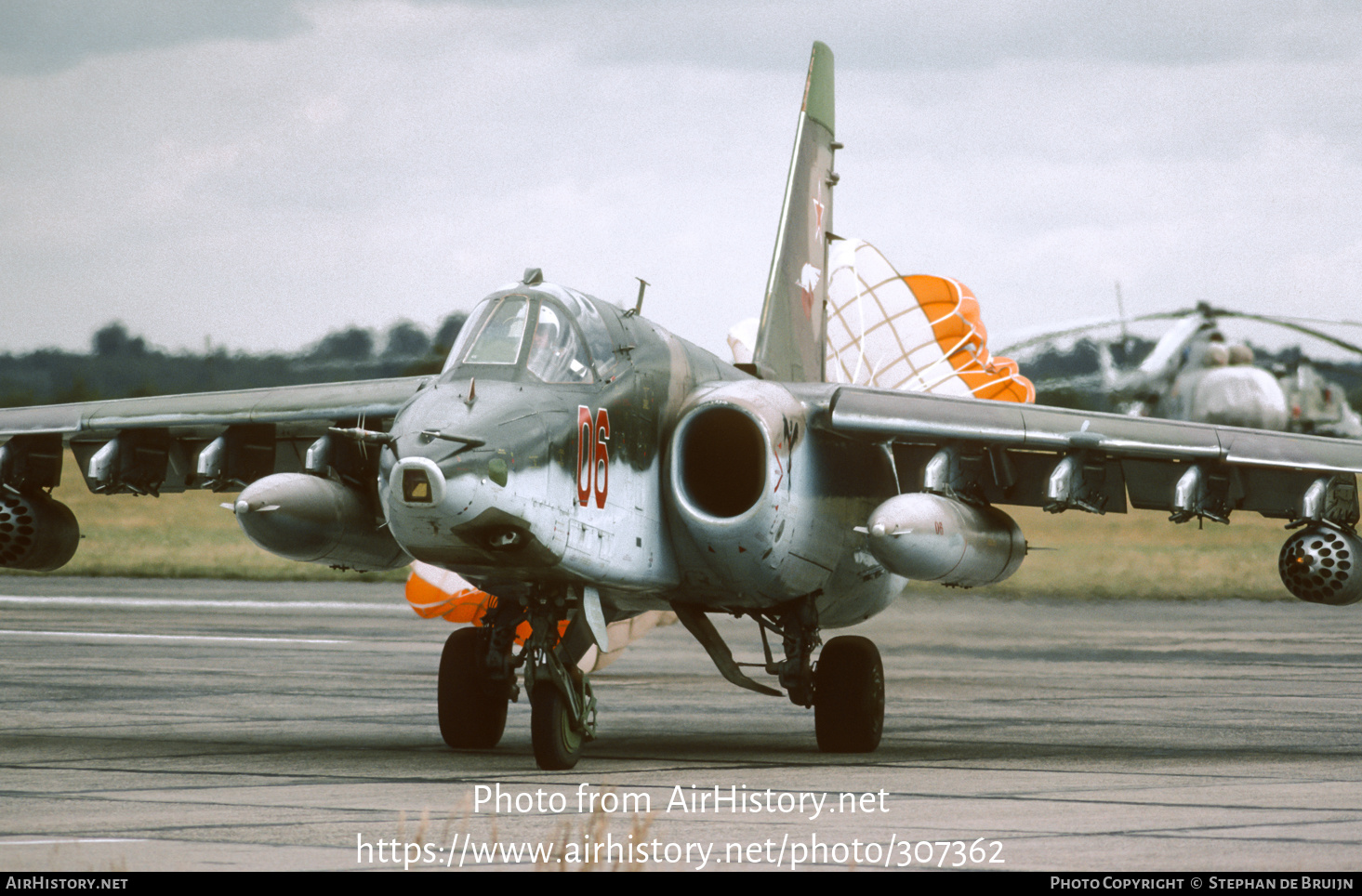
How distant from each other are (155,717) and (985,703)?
7704 mm

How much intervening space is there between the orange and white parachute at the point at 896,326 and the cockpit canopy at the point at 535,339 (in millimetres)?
Answer: 11986

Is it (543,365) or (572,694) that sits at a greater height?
(543,365)

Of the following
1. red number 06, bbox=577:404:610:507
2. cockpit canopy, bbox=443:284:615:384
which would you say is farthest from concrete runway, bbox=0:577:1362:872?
cockpit canopy, bbox=443:284:615:384

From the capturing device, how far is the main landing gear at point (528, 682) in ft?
36.9

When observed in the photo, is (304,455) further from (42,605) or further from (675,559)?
(42,605)

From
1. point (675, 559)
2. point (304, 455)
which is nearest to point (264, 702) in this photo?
point (304, 455)

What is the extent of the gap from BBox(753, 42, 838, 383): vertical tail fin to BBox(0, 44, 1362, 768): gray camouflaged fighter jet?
355 mm

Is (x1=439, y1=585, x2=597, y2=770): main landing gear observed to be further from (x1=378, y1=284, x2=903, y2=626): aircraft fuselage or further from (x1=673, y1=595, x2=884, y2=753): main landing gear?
(x1=673, y1=595, x2=884, y2=753): main landing gear

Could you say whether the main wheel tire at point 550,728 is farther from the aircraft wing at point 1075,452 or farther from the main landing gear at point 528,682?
the aircraft wing at point 1075,452

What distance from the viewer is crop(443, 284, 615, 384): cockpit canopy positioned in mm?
11070

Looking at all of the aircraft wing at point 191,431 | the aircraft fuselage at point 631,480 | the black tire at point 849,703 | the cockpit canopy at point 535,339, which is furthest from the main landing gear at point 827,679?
the aircraft wing at point 191,431

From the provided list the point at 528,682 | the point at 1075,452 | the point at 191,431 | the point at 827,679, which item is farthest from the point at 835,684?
the point at 191,431

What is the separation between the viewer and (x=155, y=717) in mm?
15078

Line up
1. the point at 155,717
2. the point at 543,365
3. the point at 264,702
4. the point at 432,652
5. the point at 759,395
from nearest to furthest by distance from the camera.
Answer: the point at 543,365
the point at 759,395
the point at 155,717
the point at 264,702
the point at 432,652
